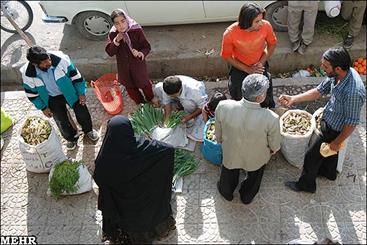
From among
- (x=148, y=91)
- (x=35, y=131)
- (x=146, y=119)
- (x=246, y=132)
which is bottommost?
(x=146, y=119)

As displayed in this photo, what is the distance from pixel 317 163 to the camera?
416 centimetres

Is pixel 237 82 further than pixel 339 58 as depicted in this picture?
Yes

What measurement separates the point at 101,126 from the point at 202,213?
188 cm

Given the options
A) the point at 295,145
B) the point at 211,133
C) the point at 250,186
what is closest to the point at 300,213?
the point at 250,186

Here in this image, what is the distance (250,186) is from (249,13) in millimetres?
1713

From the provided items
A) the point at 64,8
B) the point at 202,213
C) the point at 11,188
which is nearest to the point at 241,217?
the point at 202,213

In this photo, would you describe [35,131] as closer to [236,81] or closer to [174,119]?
[174,119]

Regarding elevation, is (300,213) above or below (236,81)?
below

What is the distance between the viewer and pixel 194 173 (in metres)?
4.79

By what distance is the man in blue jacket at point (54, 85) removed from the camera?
423 cm

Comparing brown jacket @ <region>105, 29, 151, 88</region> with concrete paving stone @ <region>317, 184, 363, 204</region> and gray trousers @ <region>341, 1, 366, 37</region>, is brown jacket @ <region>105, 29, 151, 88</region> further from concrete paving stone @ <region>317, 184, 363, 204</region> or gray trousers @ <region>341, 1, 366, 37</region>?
gray trousers @ <region>341, 1, 366, 37</region>

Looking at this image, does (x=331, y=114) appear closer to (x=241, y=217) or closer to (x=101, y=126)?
(x=241, y=217)

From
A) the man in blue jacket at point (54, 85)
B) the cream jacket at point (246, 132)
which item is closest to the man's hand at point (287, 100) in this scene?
the cream jacket at point (246, 132)

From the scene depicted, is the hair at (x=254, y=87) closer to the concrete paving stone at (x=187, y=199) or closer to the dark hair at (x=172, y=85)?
the dark hair at (x=172, y=85)
